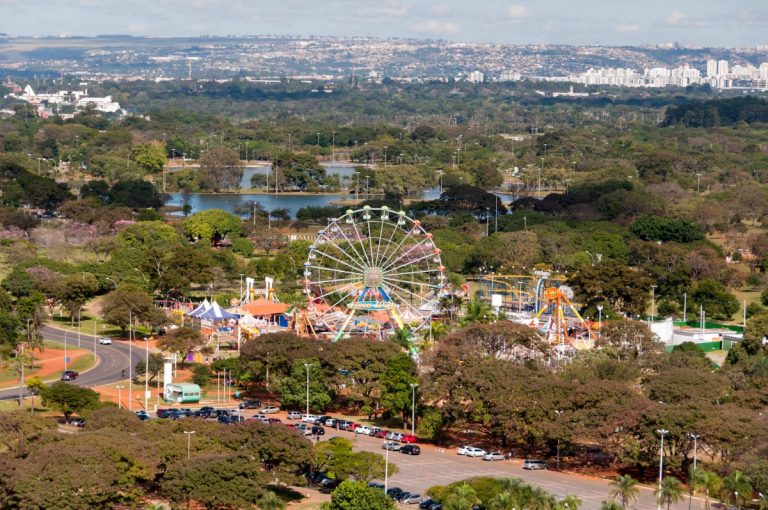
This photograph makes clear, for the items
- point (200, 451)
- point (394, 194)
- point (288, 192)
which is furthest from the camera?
point (288, 192)

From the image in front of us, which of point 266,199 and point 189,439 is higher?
point 189,439

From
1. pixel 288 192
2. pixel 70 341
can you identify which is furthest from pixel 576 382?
pixel 288 192

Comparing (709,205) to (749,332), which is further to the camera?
(709,205)

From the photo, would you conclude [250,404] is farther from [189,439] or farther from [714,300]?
[714,300]

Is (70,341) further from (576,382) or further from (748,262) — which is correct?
(748,262)

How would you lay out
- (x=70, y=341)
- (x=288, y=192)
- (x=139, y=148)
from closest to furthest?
(x=70, y=341)
(x=288, y=192)
(x=139, y=148)

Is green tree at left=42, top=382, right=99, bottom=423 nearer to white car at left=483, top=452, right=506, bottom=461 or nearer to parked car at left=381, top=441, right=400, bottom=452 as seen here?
parked car at left=381, top=441, right=400, bottom=452

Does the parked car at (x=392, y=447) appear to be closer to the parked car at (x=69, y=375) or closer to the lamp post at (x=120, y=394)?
the lamp post at (x=120, y=394)

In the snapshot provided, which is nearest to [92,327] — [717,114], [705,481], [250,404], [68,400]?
[250,404]
